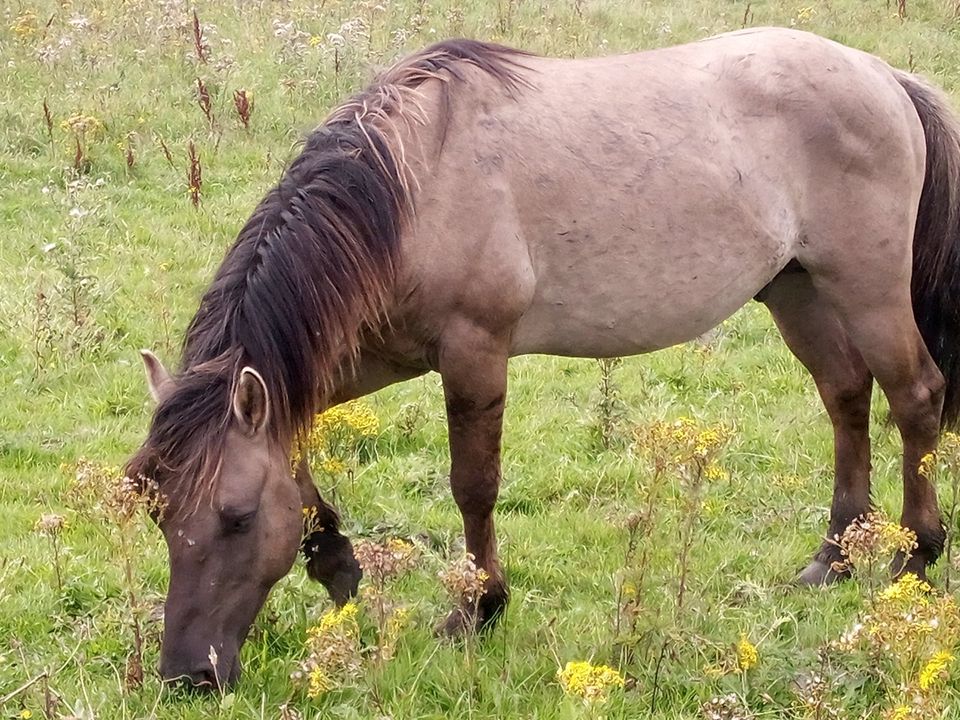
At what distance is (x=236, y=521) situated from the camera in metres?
3.05

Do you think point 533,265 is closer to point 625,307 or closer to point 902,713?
point 625,307

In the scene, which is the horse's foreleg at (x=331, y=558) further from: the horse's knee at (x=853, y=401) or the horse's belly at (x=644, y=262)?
the horse's knee at (x=853, y=401)

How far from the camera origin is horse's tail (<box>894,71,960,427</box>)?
14.4 feet

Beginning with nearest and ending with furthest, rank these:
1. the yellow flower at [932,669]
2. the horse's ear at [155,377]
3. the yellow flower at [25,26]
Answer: the yellow flower at [932,669]
the horse's ear at [155,377]
the yellow flower at [25,26]

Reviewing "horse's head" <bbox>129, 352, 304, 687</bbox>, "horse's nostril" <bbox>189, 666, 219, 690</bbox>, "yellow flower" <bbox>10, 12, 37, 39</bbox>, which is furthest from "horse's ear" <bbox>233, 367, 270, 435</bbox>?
"yellow flower" <bbox>10, 12, 37, 39</bbox>

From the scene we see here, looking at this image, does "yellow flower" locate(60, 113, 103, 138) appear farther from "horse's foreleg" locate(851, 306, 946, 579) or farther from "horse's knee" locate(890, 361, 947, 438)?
"horse's knee" locate(890, 361, 947, 438)

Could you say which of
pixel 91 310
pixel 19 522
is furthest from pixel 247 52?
pixel 19 522

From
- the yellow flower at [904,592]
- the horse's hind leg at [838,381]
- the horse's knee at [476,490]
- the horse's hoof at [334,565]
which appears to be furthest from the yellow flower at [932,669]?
the horse's hoof at [334,565]

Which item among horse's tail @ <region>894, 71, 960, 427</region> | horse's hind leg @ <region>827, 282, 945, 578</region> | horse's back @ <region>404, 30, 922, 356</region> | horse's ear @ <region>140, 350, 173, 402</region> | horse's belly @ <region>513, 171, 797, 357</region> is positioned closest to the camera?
horse's ear @ <region>140, 350, 173, 402</region>

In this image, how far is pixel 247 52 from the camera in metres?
10.4

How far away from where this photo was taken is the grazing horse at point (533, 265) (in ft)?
10.2

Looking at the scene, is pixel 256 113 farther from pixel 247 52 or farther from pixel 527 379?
pixel 527 379

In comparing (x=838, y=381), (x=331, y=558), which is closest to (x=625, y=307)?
(x=838, y=381)

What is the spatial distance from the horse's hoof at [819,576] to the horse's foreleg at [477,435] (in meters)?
1.26
